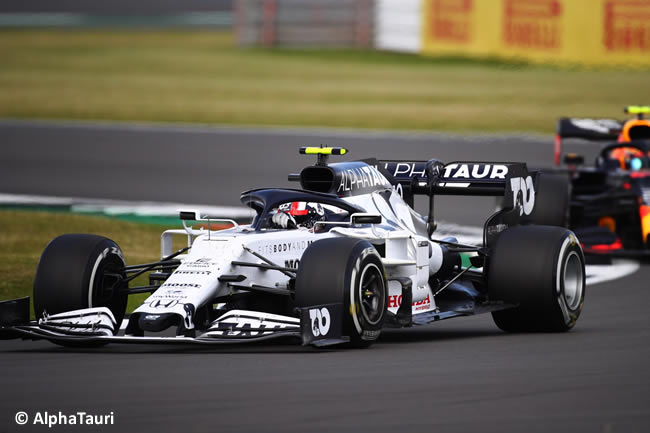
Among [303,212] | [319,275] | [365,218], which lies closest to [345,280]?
[319,275]

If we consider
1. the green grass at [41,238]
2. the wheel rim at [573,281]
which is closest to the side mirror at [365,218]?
the wheel rim at [573,281]

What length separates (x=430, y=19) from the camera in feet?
133

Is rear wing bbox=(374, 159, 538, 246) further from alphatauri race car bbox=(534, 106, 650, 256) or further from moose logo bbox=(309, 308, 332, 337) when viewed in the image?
alphatauri race car bbox=(534, 106, 650, 256)

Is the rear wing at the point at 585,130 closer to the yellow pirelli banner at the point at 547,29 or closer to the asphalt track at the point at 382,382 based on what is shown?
the asphalt track at the point at 382,382

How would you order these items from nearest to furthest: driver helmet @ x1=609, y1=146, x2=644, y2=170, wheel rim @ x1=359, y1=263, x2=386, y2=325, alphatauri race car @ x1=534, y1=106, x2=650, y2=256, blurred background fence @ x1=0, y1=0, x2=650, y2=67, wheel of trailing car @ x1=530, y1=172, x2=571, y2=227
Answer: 1. wheel rim @ x1=359, y1=263, x2=386, y2=325
2. alphatauri race car @ x1=534, y1=106, x2=650, y2=256
3. wheel of trailing car @ x1=530, y1=172, x2=571, y2=227
4. driver helmet @ x1=609, y1=146, x2=644, y2=170
5. blurred background fence @ x1=0, y1=0, x2=650, y2=67

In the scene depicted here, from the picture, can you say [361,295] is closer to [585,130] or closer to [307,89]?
[585,130]

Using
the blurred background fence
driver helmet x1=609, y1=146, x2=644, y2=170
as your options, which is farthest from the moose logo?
the blurred background fence

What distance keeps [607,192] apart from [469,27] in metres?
23.3

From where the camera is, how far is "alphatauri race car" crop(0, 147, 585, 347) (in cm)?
903

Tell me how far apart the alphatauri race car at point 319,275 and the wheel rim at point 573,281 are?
0.4 inches

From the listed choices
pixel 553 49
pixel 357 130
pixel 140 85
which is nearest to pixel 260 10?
pixel 140 85

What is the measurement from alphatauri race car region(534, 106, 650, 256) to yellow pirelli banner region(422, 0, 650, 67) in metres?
16.9

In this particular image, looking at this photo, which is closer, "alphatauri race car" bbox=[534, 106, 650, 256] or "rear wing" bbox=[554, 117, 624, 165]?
"alphatauri race car" bbox=[534, 106, 650, 256]

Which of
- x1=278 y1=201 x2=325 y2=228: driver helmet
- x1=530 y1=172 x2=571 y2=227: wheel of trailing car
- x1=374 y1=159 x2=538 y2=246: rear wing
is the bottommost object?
x1=530 y1=172 x2=571 y2=227: wheel of trailing car
